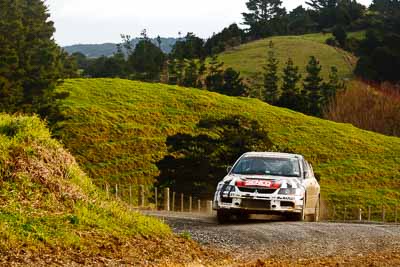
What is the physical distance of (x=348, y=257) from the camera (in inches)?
484

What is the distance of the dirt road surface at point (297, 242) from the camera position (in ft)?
39.4

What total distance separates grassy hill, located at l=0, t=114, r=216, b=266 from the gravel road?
35.2 inches

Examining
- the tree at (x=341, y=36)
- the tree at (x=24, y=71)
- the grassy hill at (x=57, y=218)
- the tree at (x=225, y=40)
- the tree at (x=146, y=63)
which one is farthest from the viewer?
the tree at (x=225, y=40)

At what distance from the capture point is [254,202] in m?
16.8

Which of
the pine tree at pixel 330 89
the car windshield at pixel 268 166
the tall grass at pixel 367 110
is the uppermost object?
the car windshield at pixel 268 166

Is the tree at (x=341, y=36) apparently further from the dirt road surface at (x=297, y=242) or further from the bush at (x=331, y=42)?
the dirt road surface at (x=297, y=242)

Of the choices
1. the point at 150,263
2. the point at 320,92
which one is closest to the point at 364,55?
the point at 320,92

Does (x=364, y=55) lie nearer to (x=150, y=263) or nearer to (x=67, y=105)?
(x=67, y=105)

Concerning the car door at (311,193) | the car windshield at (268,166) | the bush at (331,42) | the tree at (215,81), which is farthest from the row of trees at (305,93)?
the car windshield at (268,166)

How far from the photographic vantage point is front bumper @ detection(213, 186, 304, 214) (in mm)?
16766

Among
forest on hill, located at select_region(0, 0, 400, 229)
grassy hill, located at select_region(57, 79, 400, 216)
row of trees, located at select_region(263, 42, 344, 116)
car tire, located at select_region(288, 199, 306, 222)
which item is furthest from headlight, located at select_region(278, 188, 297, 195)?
row of trees, located at select_region(263, 42, 344, 116)

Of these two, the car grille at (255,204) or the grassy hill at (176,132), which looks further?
the grassy hill at (176,132)

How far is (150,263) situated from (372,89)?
86245 millimetres

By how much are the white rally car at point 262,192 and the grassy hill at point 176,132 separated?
124 ft
